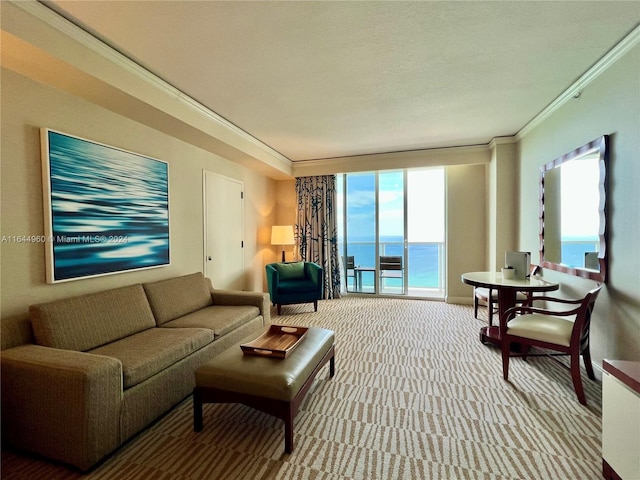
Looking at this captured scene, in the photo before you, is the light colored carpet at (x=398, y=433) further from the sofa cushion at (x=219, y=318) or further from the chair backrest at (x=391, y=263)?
the chair backrest at (x=391, y=263)

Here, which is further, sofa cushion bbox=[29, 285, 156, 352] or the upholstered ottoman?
sofa cushion bbox=[29, 285, 156, 352]

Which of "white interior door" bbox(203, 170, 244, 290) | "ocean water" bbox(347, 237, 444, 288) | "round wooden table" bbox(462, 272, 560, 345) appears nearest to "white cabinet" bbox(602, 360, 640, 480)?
"round wooden table" bbox(462, 272, 560, 345)

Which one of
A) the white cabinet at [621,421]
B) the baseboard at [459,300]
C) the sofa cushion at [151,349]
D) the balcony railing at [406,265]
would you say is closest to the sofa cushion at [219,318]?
the sofa cushion at [151,349]

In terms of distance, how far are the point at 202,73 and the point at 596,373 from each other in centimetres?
413

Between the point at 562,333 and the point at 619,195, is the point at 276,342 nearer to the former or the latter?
the point at 562,333

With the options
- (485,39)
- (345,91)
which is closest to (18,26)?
(345,91)

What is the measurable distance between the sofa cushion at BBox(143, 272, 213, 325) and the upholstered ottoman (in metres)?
1.09

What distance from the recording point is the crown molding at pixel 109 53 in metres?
1.65

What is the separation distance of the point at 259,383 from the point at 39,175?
2142 millimetres

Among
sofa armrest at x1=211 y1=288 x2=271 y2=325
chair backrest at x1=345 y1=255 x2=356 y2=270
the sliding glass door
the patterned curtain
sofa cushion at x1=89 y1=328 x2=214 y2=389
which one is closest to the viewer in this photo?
sofa cushion at x1=89 y1=328 x2=214 y2=389

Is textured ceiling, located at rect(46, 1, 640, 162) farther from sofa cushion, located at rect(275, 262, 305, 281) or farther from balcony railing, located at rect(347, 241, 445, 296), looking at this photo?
balcony railing, located at rect(347, 241, 445, 296)

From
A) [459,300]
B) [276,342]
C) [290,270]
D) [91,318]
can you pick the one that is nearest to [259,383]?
[276,342]

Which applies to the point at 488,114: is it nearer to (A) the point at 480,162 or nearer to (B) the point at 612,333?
(A) the point at 480,162

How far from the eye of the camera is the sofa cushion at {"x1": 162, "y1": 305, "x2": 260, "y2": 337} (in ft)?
8.37
